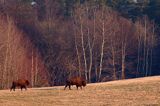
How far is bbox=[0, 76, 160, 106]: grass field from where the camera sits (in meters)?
31.1

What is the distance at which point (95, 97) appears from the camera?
112 ft

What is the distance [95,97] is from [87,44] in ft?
133

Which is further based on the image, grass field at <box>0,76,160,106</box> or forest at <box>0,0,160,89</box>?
forest at <box>0,0,160,89</box>

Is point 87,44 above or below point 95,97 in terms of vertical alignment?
above

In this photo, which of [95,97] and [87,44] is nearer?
[95,97]

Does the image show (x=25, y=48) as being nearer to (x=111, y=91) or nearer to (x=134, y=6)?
(x=134, y=6)

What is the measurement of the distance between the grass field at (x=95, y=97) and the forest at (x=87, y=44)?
88.0 feet

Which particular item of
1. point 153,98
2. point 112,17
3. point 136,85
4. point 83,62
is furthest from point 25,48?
point 153,98

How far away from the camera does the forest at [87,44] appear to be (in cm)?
7150

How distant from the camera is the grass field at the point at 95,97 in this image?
31.1 m

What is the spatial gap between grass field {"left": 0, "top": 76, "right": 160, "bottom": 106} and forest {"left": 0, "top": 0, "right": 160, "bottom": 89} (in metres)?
26.8

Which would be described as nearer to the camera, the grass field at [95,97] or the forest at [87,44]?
the grass field at [95,97]

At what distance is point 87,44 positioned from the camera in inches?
2933

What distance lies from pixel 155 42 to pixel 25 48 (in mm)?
20554
